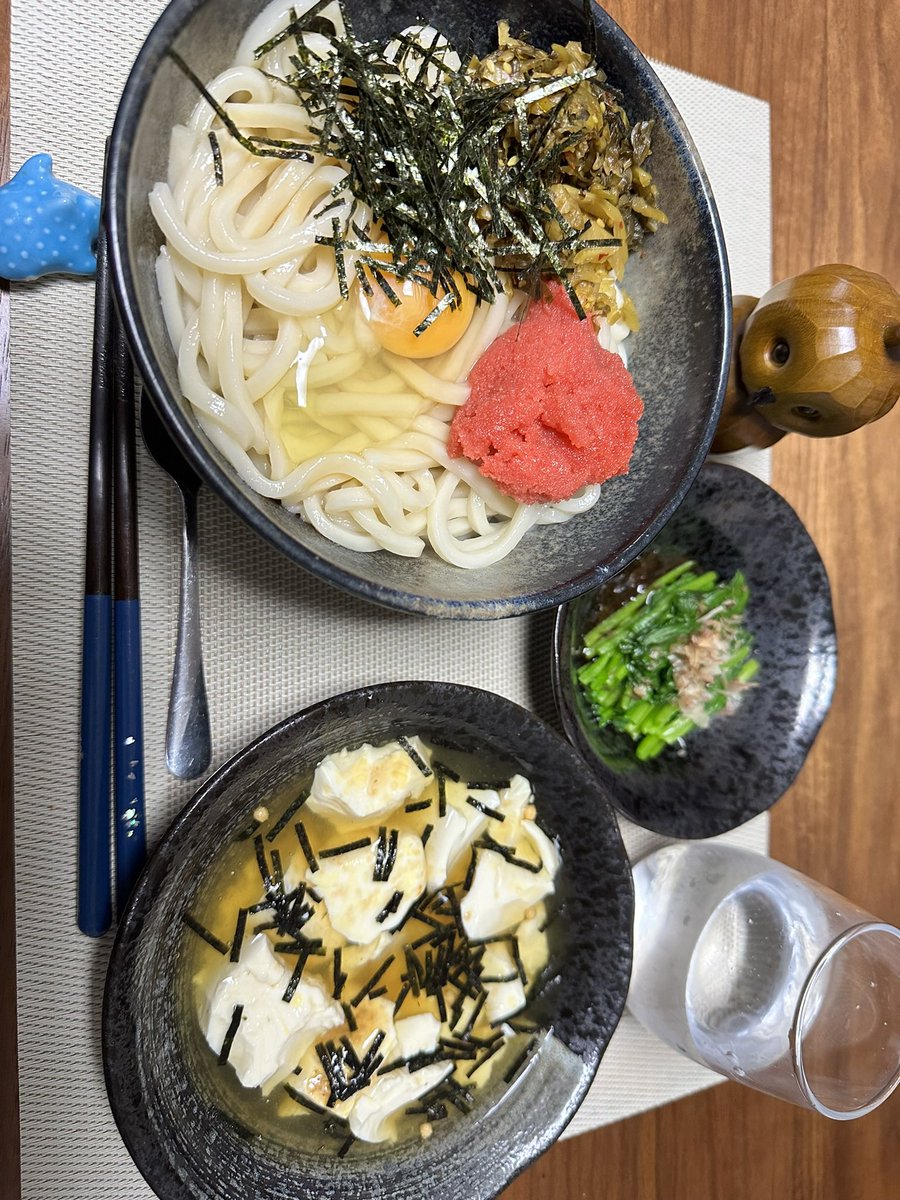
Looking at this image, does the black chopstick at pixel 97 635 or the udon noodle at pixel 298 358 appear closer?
the udon noodle at pixel 298 358

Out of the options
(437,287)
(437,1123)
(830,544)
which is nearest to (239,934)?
(437,1123)

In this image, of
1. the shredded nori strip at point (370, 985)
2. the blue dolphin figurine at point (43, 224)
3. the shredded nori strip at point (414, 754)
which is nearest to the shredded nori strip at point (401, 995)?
the shredded nori strip at point (370, 985)

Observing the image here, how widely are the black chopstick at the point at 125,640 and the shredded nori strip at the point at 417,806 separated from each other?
424 mm

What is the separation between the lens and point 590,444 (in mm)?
1218

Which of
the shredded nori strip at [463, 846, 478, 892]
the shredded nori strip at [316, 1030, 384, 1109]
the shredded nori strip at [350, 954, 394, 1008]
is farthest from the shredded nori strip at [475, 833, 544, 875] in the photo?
the shredded nori strip at [316, 1030, 384, 1109]

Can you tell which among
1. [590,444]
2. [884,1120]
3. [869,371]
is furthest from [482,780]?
[884,1120]

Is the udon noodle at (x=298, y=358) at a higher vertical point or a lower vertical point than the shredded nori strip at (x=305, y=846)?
higher

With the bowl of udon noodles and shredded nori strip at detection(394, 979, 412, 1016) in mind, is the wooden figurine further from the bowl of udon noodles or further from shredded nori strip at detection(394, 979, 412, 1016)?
shredded nori strip at detection(394, 979, 412, 1016)

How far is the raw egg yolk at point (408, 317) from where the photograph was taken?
1.20m

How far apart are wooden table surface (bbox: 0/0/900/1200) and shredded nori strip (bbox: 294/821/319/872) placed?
0.85 metres

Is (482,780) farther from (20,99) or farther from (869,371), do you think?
(20,99)

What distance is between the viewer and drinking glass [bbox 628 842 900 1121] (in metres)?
1.48

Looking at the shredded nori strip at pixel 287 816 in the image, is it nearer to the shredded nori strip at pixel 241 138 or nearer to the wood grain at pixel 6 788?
the wood grain at pixel 6 788

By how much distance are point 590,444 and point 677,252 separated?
350mm
